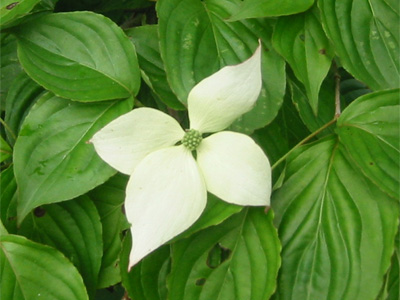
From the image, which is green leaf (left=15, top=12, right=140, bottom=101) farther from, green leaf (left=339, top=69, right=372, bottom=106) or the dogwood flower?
green leaf (left=339, top=69, right=372, bottom=106)

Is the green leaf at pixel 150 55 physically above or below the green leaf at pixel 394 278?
above

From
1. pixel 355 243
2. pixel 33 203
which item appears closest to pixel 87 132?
pixel 33 203

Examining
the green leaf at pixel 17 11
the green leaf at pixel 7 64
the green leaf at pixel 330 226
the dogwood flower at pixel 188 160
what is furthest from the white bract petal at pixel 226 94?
the green leaf at pixel 7 64

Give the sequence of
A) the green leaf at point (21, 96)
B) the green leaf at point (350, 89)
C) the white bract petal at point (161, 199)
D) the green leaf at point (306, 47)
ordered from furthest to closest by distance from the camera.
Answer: the green leaf at point (350, 89)
the green leaf at point (21, 96)
the green leaf at point (306, 47)
the white bract petal at point (161, 199)

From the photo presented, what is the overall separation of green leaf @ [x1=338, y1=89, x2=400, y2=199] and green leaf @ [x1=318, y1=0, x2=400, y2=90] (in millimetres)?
34

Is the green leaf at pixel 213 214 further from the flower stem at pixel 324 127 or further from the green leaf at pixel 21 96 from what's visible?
the green leaf at pixel 21 96

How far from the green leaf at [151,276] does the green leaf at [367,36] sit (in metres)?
0.31

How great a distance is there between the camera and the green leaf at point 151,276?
0.62m

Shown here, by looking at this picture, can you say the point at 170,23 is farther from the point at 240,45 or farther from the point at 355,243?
the point at 355,243

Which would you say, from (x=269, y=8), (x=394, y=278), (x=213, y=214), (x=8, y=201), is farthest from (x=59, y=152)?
(x=394, y=278)

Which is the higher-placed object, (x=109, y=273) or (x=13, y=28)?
(x=13, y=28)

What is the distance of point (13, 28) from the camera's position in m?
0.66

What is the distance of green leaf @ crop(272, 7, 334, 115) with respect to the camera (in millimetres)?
601

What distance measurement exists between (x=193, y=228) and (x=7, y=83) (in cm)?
42
